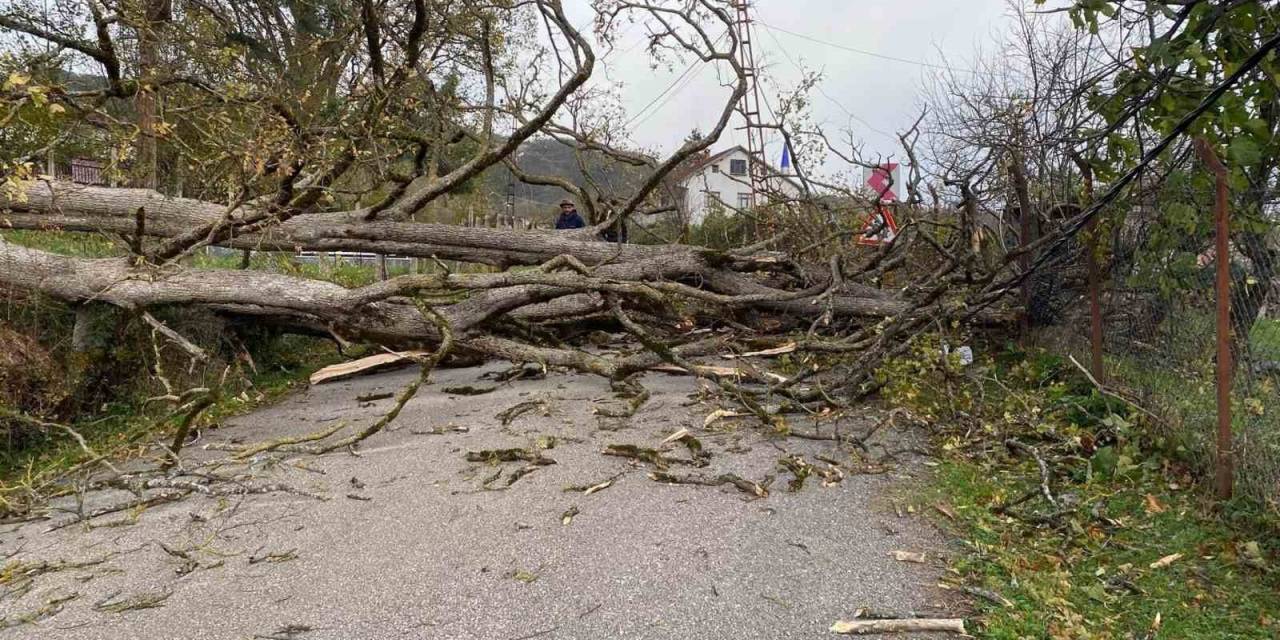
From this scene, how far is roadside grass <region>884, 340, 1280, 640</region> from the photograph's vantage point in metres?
2.36

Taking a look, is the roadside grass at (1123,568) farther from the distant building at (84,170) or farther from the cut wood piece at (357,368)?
the distant building at (84,170)

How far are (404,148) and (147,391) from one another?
3.45 metres

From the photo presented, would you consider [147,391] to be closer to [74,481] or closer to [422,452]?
[74,481]

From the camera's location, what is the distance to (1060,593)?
250cm

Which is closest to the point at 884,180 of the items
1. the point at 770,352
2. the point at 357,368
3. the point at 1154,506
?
the point at 770,352

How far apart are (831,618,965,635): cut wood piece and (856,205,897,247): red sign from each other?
16.6ft

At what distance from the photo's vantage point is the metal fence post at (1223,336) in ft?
9.89

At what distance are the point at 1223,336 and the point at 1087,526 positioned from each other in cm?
97

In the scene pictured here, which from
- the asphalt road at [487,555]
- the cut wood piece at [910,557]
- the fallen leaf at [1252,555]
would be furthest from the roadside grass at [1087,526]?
the asphalt road at [487,555]

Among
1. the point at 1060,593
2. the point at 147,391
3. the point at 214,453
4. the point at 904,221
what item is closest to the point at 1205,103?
the point at 1060,593

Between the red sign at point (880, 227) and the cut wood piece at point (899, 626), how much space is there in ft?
16.6

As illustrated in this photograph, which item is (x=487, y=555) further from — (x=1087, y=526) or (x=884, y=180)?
(x=884, y=180)

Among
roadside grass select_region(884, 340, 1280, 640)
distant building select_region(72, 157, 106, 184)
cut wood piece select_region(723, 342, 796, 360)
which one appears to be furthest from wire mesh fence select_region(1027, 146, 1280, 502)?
distant building select_region(72, 157, 106, 184)

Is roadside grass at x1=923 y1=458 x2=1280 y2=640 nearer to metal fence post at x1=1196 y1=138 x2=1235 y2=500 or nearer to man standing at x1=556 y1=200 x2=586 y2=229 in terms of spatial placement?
metal fence post at x1=1196 y1=138 x2=1235 y2=500
